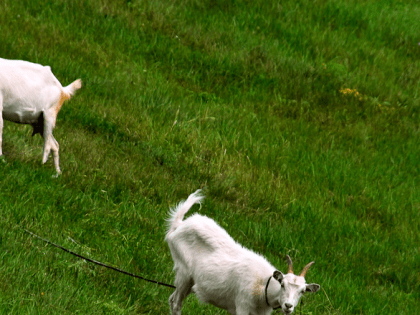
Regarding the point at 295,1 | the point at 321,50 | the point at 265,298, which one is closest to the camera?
the point at 265,298

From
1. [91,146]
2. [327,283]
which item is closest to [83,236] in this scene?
[91,146]

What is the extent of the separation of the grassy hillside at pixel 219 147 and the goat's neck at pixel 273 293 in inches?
52.4

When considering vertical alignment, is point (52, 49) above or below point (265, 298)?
below

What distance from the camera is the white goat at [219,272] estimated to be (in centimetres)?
501

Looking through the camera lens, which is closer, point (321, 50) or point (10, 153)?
point (10, 153)

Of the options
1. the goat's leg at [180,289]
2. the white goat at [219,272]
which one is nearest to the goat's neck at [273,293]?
the white goat at [219,272]

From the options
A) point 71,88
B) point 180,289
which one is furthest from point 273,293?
point 71,88

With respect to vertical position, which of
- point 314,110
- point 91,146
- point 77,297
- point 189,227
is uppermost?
point 189,227

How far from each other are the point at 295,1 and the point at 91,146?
7.67m

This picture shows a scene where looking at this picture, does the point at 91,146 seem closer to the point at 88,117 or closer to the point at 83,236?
the point at 88,117

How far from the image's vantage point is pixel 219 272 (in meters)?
5.25

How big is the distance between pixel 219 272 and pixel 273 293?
0.57m

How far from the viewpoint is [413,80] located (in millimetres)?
13508

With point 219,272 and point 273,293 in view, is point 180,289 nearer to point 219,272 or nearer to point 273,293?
point 219,272
